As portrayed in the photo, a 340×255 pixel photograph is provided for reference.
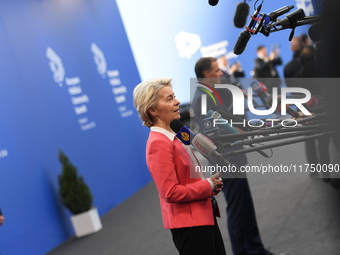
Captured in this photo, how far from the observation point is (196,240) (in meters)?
2.25

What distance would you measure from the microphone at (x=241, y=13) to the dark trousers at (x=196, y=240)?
105 cm

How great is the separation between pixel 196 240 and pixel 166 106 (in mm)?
643

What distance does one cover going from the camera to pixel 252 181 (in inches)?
263

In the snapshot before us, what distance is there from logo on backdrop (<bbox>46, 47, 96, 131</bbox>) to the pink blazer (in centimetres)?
481

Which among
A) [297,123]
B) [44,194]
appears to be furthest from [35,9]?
[297,123]

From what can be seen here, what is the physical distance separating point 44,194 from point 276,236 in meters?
2.97

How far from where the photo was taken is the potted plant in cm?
614

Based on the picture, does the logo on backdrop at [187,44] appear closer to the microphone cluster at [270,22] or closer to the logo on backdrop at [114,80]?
the microphone cluster at [270,22]

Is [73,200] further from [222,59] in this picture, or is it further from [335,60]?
[335,60]

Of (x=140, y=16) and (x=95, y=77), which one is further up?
(x=140, y=16)

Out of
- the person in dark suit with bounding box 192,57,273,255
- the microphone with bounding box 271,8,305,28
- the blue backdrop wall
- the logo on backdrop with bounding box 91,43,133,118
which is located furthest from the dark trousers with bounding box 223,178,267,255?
the logo on backdrop with bounding box 91,43,133,118

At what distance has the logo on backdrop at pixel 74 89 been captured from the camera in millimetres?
6797

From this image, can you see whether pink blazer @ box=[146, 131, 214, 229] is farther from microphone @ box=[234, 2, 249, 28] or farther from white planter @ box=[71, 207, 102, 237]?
white planter @ box=[71, 207, 102, 237]

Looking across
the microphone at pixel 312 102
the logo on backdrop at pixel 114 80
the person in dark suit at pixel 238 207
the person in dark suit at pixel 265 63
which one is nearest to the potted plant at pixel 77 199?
the logo on backdrop at pixel 114 80
